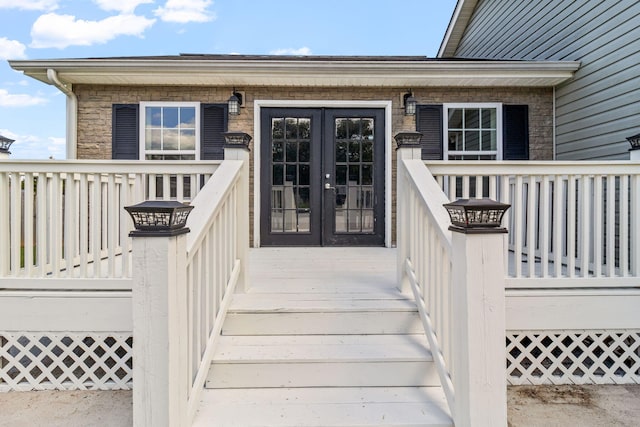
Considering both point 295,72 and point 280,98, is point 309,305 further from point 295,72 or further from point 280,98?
point 280,98

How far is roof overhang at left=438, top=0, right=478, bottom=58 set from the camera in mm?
7281

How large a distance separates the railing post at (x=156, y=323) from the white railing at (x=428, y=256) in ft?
3.92

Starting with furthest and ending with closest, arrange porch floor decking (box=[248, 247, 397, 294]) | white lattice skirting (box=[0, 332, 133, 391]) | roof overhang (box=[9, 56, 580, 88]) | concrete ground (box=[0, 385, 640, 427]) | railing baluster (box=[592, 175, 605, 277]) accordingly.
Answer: roof overhang (box=[9, 56, 580, 88]) < porch floor decking (box=[248, 247, 397, 294]) < railing baluster (box=[592, 175, 605, 277]) < white lattice skirting (box=[0, 332, 133, 391]) < concrete ground (box=[0, 385, 640, 427])

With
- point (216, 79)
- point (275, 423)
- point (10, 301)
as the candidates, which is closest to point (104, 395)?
point (10, 301)

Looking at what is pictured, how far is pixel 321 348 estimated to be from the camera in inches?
82.4

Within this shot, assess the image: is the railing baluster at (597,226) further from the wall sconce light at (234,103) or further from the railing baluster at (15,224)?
the railing baluster at (15,224)

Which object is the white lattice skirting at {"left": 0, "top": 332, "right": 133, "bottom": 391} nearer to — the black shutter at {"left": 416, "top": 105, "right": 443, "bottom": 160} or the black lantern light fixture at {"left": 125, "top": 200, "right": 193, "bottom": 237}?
the black lantern light fixture at {"left": 125, "top": 200, "right": 193, "bottom": 237}

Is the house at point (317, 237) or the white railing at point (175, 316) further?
the house at point (317, 237)

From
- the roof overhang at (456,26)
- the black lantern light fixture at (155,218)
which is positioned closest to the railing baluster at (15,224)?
the black lantern light fixture at (155,218)

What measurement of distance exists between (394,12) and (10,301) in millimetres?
17210

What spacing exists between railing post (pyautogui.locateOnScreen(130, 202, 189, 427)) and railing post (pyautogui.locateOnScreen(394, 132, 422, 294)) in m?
1.58

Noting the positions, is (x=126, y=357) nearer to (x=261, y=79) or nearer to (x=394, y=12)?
(x=261, y=79)

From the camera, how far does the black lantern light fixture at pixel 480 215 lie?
4.88ft

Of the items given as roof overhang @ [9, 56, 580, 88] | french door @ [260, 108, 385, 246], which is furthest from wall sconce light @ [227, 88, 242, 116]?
french door @ [260, 108, 385, 246]
